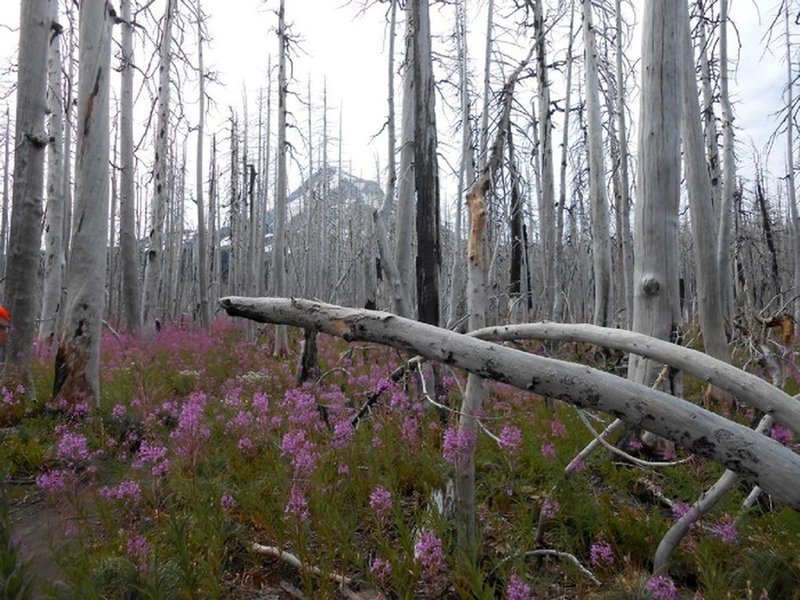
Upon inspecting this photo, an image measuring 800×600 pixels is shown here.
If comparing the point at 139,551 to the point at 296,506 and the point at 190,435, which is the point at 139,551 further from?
the point at 190,435

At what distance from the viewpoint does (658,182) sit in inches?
159

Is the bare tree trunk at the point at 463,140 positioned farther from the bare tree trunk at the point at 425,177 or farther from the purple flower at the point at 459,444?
the purple flower at the point at 459,444

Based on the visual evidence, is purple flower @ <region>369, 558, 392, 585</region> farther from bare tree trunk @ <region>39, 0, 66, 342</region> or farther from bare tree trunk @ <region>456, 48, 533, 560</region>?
bare tree trunk @ <region>39, 0, 66, 342</region>

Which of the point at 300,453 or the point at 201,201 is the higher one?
the point at 201,201

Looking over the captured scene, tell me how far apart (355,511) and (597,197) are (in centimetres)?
716

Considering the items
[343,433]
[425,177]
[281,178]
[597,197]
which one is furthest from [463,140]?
[343,433]

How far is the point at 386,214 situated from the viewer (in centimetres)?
586

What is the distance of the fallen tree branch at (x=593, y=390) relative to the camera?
141 centimetres

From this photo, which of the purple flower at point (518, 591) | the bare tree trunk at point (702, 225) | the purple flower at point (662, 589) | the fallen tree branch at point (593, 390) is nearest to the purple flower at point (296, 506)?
the purple flower at point (518, 591)

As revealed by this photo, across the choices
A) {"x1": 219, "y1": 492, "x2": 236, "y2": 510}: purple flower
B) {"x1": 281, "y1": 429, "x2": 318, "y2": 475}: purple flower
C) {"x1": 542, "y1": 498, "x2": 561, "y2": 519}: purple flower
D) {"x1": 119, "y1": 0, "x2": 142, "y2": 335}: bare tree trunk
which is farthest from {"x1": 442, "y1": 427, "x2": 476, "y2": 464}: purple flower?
{"x1": 119, "y1": 0, "x2": 142, "y2": 335}: bare tree trunk

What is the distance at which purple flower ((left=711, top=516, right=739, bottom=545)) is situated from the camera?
255cm

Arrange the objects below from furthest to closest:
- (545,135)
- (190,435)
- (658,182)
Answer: (545,135) → (658,182) → (190,435)

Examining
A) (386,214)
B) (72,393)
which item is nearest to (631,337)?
(386,214)

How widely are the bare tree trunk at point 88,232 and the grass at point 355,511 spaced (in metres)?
0.52
